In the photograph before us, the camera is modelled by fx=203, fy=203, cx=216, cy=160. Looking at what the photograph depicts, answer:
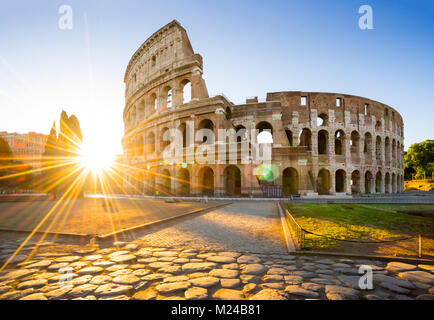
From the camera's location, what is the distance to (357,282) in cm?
289

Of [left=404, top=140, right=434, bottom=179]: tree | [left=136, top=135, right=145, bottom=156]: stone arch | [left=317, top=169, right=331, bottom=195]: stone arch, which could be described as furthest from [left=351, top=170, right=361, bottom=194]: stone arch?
[left=404, top=140, right=434, bottom=179]: tree

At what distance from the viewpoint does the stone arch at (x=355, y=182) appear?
26609 millimetres

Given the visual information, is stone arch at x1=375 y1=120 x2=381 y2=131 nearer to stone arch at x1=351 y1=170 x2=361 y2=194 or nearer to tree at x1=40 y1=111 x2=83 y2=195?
stone arch at x1=351 y1=170 x2=361 y2=194

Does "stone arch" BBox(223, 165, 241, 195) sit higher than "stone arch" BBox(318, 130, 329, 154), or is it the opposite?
"stone arch" BBox(318, 130, 329, 154)

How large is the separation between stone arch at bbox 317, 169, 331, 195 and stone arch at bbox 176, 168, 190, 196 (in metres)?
16.4

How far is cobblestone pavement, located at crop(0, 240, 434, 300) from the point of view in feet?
8.43

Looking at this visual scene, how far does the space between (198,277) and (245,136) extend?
22.9m

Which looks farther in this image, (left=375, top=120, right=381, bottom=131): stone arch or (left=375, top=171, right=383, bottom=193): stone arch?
(left=375, top=120, right=381, bottom=131): stone arch

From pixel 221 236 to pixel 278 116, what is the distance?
792 inches

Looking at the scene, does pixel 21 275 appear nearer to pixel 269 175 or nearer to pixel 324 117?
pixel 269 175

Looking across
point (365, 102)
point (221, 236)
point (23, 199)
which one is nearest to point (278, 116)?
point (365, 102)

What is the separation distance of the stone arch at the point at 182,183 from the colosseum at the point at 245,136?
12 centimetres

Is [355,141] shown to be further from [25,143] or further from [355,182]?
[25,143]
